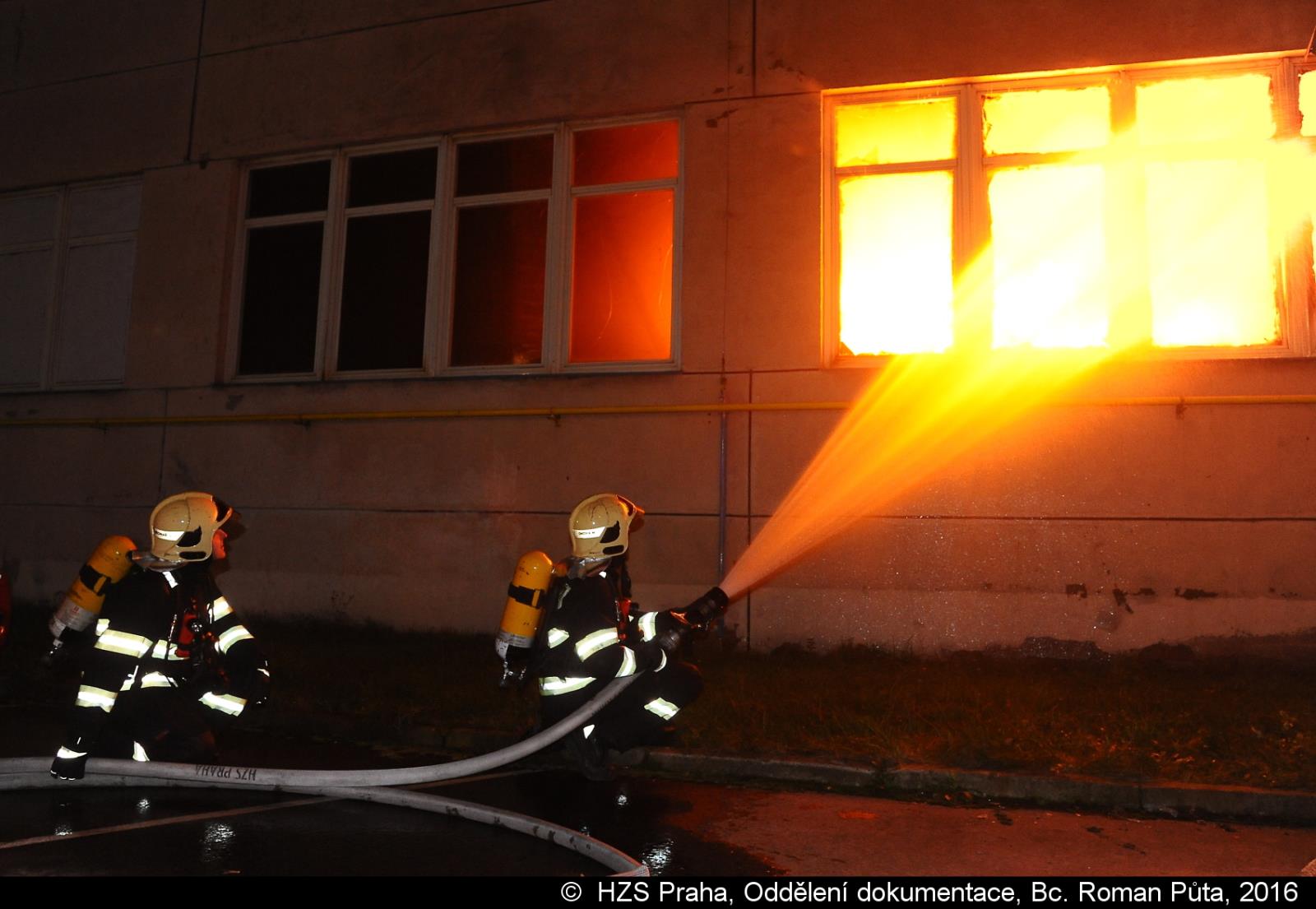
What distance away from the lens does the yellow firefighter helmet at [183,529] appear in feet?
Result: 16.8

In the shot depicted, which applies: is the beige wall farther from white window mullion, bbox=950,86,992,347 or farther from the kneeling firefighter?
the kneeling firefighter

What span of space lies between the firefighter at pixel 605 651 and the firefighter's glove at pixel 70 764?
2208 millimetres

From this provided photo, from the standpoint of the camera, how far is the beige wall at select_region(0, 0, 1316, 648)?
307 inches

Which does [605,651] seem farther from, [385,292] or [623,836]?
[385,292]

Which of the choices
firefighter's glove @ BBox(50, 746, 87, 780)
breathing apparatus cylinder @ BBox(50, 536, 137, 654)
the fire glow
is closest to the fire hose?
firefighter's glove @ BBox(50, 746, 87, 780)

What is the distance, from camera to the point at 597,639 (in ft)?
17.0

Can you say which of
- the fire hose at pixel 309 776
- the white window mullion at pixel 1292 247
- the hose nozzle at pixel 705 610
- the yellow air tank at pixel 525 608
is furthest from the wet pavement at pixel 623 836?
the white window mullion at pixel 1292 247

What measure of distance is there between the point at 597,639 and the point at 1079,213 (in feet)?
19.0

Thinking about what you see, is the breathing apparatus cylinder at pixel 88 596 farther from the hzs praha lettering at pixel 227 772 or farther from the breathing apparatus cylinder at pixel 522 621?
the breathing apparatus cylinder at pixel 522 621

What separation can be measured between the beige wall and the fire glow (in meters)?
0.27

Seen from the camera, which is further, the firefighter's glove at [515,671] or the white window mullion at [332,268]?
the white window mullion at [332,268]

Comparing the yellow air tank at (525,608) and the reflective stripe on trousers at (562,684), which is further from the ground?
the yellow air tank at (525,608)

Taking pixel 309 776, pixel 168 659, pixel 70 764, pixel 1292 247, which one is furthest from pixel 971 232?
pixel 70 764

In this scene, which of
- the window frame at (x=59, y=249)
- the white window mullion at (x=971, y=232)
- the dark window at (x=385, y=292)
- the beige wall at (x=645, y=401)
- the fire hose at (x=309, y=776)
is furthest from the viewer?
the window frame at (x=59, y=249)
